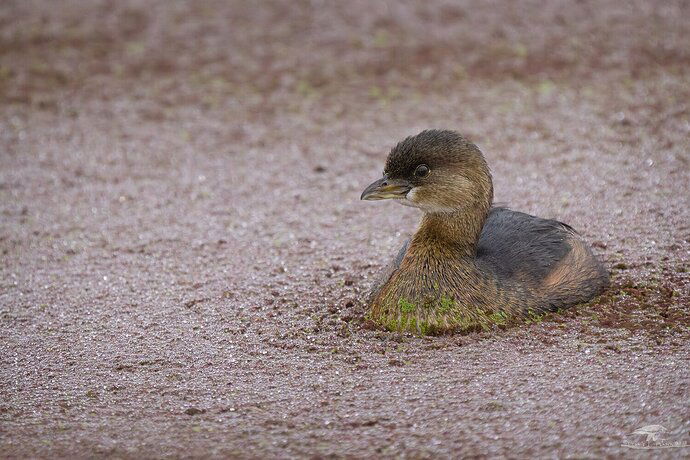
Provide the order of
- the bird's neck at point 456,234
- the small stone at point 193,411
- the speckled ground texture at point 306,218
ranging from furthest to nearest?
1. the bird's neck at point 456,234
2. the small stone at point 193,411
3. the speckled ground texture at point 306,218

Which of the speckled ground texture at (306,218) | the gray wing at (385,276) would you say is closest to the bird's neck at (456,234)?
the gray wing at (385,276)

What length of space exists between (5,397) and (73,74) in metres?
6.49

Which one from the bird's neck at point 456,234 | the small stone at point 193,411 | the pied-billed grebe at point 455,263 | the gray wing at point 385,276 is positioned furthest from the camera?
the gray wing at point 385,276

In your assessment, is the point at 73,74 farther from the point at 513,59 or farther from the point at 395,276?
the point at 395,276

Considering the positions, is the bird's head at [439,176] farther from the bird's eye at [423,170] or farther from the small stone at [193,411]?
the small stone at [193,411]

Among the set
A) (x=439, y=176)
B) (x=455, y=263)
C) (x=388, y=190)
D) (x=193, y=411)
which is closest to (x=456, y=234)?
(x=455, y=263)

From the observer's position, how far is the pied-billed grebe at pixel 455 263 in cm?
562

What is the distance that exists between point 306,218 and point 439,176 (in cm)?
225

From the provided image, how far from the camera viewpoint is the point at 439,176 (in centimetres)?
569

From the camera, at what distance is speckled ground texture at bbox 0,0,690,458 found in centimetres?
485

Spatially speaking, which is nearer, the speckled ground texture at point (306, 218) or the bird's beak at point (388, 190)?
the speckled ground texture at point (306, 218)

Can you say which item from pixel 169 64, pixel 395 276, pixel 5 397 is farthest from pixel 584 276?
pixel 169 64

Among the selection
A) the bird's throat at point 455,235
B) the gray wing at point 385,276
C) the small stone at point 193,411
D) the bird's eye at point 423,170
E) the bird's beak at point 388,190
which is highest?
the bird's eye at point 423,170

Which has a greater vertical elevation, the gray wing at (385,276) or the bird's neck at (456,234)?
the bird's neck at (456,234)
